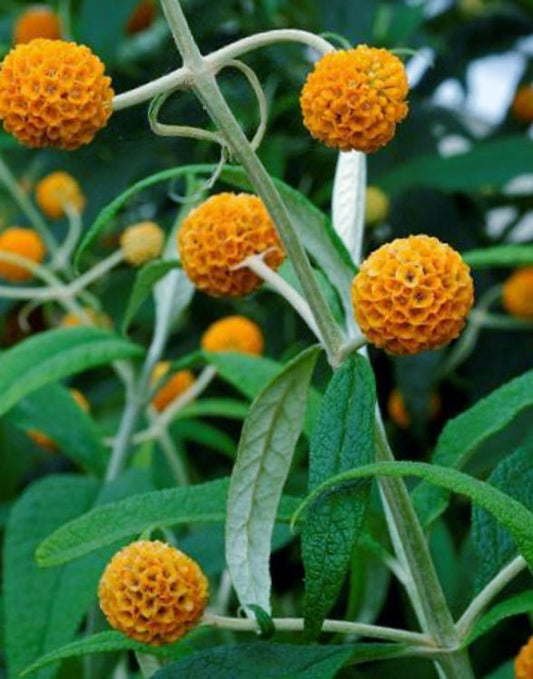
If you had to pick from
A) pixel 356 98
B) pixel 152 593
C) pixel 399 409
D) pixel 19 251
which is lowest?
pixel 399 409

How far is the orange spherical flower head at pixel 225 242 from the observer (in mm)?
749

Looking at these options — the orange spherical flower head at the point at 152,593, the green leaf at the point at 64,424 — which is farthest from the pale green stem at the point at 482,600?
the green leaf at the point at 64,424

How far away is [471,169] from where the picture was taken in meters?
1.61

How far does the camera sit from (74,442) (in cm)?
121

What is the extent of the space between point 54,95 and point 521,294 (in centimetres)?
96

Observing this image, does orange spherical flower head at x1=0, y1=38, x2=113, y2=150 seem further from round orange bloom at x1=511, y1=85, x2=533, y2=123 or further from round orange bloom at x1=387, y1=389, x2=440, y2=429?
round orange bloom at x1=511, y1=85, x2=533, y2=123

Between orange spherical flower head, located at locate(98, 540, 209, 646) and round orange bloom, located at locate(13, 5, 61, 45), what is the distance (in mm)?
1257

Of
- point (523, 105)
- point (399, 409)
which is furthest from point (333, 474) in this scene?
point (523, 105)

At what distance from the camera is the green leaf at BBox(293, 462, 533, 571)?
650 mm

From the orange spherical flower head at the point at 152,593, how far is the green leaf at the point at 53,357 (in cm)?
30

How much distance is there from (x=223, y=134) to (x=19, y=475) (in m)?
0.88

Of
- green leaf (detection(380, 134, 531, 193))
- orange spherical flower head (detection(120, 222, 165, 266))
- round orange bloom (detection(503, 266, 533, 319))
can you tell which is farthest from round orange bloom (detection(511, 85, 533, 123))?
orange spherical flower head (detection(120, 222, 165, 266))

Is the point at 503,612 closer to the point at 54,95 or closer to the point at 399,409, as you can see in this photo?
the point at 54,95

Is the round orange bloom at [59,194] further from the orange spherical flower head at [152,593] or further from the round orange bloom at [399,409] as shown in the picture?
the orange spherical flower head at [152,593]
